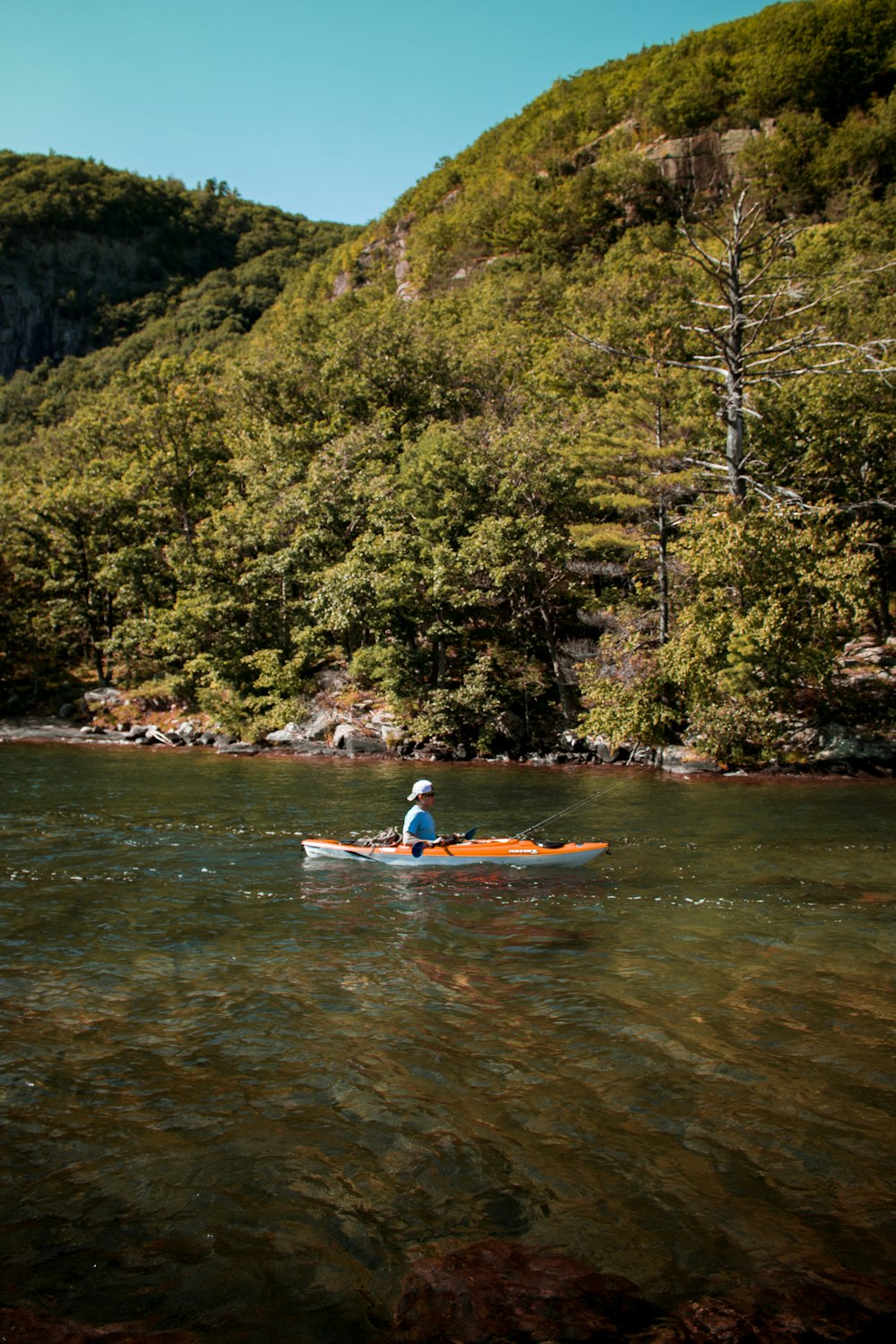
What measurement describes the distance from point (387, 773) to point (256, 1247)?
1953 cm

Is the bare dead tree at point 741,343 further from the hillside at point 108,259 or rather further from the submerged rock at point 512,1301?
the hillside at point 108,259

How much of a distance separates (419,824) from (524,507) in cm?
1816

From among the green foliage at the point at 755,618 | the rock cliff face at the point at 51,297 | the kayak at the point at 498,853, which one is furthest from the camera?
the rock cliff face at the point at 51,297

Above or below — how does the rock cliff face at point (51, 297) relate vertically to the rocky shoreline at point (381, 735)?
above

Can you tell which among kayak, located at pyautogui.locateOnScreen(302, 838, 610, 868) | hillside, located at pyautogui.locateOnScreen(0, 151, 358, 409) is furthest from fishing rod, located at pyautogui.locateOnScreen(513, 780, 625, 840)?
hillside, located at pyautogui.locateOnScreen(0, 151, 358, 409)

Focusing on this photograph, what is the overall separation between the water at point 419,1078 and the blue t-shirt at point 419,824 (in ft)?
1.93

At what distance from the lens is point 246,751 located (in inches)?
1150

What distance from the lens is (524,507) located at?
28766 millimetres

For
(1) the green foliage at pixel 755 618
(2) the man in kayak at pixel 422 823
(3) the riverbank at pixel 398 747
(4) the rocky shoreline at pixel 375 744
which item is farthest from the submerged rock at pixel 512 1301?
(3) the riverbank at pixel 398 747

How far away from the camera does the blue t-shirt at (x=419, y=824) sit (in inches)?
507

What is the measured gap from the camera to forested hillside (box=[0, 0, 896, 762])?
22.8 m

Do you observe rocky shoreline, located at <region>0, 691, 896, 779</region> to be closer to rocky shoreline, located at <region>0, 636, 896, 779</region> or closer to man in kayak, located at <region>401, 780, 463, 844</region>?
rocky shoreline, located at <region>0, 636, 896, 779</region>

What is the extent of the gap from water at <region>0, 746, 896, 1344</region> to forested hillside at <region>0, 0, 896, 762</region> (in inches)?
456

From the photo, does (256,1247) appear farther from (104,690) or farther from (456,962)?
(104,690)
